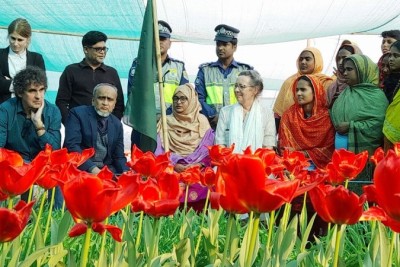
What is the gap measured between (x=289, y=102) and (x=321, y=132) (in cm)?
57

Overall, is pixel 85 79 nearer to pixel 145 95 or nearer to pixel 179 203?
pixel 145 95

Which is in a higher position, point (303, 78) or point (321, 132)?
point (303, 78)

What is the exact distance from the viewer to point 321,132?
494 centimetres

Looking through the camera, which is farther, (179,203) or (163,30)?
(163,30)

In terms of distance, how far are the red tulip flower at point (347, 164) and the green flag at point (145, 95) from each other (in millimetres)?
2092

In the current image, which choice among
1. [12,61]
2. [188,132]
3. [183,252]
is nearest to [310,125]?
[188,132]

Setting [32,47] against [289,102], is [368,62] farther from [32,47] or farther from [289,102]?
[32,47]

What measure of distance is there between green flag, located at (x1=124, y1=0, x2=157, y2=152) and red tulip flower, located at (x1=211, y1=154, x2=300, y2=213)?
10.1 feet

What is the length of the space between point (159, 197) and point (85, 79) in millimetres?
3744

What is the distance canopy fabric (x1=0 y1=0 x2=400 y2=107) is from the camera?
10.2m

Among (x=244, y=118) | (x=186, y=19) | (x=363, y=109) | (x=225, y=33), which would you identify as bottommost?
(x=244, y=118)

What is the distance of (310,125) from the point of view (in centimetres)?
496

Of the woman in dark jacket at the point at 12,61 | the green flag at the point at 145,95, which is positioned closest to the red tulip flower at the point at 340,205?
the green flag at the point at 145,95

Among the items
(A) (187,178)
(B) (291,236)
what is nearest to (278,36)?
(A) (187,178)
